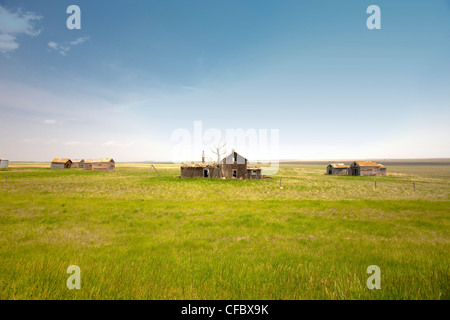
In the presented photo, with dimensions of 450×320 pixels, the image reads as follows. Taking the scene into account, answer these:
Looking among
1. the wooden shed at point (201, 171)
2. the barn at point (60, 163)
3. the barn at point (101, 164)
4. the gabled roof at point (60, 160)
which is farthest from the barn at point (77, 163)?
the wooden shed at point (201, 171)

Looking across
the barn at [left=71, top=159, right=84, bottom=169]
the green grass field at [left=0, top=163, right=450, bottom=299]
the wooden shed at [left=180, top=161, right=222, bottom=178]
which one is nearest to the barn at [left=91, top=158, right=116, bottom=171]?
the barn at [left=71, top=159, right=84, bottom=169]

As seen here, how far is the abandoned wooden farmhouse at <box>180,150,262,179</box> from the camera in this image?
151 ft

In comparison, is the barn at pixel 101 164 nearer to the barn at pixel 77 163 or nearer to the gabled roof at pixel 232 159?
the barn at pixel 77 163

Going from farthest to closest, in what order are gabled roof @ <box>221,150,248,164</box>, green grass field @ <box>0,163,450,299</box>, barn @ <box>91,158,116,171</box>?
barn @ <box>91,158,116,171</box> → gabled roof @ <box>221,150,248,164</box> → green grass field @ <box>0,163,450,299</box>

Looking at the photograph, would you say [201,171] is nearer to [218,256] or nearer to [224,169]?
[224,169]

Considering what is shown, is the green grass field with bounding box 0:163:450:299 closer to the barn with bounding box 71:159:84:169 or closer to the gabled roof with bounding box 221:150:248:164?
the gabled roof with bounding box 221:150:248:164

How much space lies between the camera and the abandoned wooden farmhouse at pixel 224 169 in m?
45.9

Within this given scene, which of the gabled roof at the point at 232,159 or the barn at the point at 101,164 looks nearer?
the gabled roof at the point at 232,159

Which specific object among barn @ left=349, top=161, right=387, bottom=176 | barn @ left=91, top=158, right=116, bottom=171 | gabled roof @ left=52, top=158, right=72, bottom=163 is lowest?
barn @ left=349, top=161, right=387, bottom=176

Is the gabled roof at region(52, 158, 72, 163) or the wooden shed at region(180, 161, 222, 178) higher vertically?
the gabled roof at region(52, 158, 72, 163)

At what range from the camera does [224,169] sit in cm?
4612

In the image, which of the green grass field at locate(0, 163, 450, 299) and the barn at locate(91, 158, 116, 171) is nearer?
the green grass field at locate(0, 163, 450, 299)

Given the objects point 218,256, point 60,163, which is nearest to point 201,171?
point 218,256
